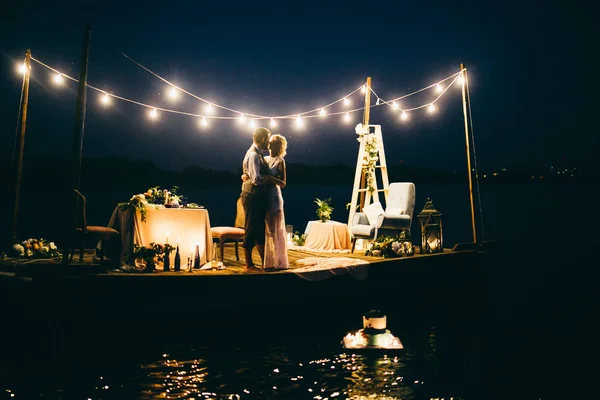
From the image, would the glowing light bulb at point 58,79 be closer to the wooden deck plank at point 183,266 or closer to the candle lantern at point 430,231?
the wooden deck plank at point 183,266

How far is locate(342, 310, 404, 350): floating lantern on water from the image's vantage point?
5715 millimetres

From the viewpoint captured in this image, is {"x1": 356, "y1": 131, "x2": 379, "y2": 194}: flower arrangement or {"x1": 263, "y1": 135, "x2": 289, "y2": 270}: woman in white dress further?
{"x1": 356, "y1": 131, "x2": 379, "y2": 194}: flower arrangement

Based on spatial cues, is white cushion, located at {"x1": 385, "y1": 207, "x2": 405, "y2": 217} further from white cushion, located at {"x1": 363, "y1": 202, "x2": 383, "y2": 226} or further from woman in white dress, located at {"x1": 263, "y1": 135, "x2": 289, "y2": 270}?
woman in white dress, located at {"x1": 263, "y1": 135, "x2": 289, "y2": 270}

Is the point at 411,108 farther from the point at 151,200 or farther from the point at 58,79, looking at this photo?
the point at 58,79

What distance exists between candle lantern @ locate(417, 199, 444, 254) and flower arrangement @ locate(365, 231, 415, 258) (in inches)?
16.8

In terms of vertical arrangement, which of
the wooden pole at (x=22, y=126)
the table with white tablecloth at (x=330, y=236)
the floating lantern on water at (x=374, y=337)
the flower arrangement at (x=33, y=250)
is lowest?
the floating lantern on water at (x=374, y=337)

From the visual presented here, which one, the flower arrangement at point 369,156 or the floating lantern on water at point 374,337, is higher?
the flower arrangement at point 369,156

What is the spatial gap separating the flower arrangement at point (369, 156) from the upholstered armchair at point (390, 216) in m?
0.65

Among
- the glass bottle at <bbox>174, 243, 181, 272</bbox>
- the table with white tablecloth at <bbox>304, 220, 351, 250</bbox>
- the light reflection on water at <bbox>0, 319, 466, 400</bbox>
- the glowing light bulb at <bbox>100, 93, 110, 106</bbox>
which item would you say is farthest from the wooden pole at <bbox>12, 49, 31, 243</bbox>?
the table with white tablecloth at <bbox>304, 220, 351, 250</bbox>

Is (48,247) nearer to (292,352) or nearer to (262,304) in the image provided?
(262,304)

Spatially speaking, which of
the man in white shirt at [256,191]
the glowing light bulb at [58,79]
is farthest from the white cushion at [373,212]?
the glowing light bulb at [58,79]

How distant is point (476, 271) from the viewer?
30.4 ft

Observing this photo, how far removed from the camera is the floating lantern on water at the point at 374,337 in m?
5.71

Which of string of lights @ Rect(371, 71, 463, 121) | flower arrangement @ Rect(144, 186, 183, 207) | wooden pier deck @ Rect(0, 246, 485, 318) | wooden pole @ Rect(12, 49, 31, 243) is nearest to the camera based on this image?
wooden pier deck @ Rect(0, 246, 485, 318)
